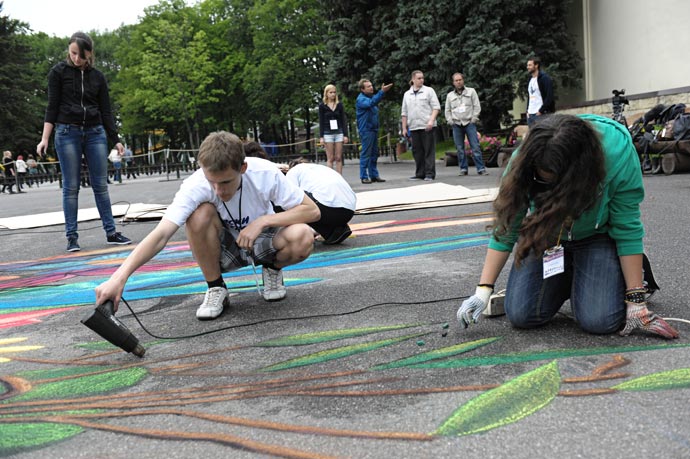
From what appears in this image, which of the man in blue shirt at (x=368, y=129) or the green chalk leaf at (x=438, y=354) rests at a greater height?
the man in blue shirt at (x=368, y=129)

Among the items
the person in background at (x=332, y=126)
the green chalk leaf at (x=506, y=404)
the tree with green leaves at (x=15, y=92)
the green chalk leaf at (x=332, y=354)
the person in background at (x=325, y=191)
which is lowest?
the green chalk leaf at (x=506, y=404)

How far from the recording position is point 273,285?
12.7ft

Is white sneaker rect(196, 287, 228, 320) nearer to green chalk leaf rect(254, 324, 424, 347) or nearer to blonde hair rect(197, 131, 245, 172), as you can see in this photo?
green chalk leaf rect(254, 324, 424, 347)

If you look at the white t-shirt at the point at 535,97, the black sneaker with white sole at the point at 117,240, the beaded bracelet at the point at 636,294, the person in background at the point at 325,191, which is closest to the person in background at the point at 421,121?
the white t-shirt at the point at 535,97

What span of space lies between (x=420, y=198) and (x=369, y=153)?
3.75m

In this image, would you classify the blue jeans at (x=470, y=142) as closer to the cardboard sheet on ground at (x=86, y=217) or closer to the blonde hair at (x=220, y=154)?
the cardboard sheet on ground at (x=86, y=217)

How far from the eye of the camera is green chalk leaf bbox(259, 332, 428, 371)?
2673 millimetres

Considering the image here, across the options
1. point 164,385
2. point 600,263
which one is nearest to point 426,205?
point 600,263

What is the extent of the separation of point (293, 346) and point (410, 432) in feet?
3.39

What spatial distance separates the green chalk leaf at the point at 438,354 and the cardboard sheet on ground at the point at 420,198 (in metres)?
4.75

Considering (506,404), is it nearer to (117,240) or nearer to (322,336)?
(322,336)

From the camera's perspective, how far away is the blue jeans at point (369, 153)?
1179 centimetres

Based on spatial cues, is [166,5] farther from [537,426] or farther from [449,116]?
[537,426]

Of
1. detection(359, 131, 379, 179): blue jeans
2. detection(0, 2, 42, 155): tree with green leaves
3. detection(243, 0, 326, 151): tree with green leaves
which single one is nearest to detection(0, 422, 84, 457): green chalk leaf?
detection(359, 131, 379, 179): blue jeans
